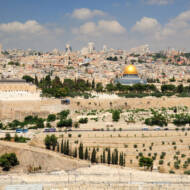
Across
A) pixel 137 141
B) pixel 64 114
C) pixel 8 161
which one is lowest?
pixel 8 161

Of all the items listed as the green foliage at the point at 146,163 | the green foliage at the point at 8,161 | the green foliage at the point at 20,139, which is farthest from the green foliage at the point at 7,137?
the green foliage at the point at 146,163

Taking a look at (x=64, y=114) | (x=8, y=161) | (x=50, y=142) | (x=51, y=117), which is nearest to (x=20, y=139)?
(x=50, y=142)

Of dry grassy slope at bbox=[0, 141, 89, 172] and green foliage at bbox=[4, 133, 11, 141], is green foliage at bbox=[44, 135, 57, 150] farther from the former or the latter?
green foliage at bbox=[4, 133, 11, 141]

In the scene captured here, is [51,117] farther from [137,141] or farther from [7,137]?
[137,141]

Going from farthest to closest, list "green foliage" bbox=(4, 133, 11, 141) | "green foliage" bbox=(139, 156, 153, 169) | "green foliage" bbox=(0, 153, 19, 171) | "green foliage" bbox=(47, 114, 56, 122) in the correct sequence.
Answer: "green foliage" bbox=(47, 114, 56, 122)
"green foliage" bbox=(4, 133, 11, 141)
"green foliage" bbox=(139, 156, 153, 169)
"green foliage" bbox=(0, 153, 19, 171)

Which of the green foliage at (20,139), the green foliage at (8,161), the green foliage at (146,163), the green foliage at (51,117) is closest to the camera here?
the green foliage at (8,161)

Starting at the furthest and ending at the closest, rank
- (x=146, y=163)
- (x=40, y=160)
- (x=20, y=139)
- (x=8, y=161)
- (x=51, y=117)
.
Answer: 1. (x=51, y=117)
2. (x=20, y=139)
3. (x=40, y=160)
4. (x=146, y=163)
5. (x=8, y=161)

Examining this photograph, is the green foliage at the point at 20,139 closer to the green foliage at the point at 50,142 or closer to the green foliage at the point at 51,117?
the green foliage at the point at 50,142

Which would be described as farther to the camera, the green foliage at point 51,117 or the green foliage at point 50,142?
the green foliage at point 51,117

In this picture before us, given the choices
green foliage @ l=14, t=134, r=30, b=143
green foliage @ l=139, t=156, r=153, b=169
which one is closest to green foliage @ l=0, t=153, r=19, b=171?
green foliage @ l=14, t=134, r=30, b=143
